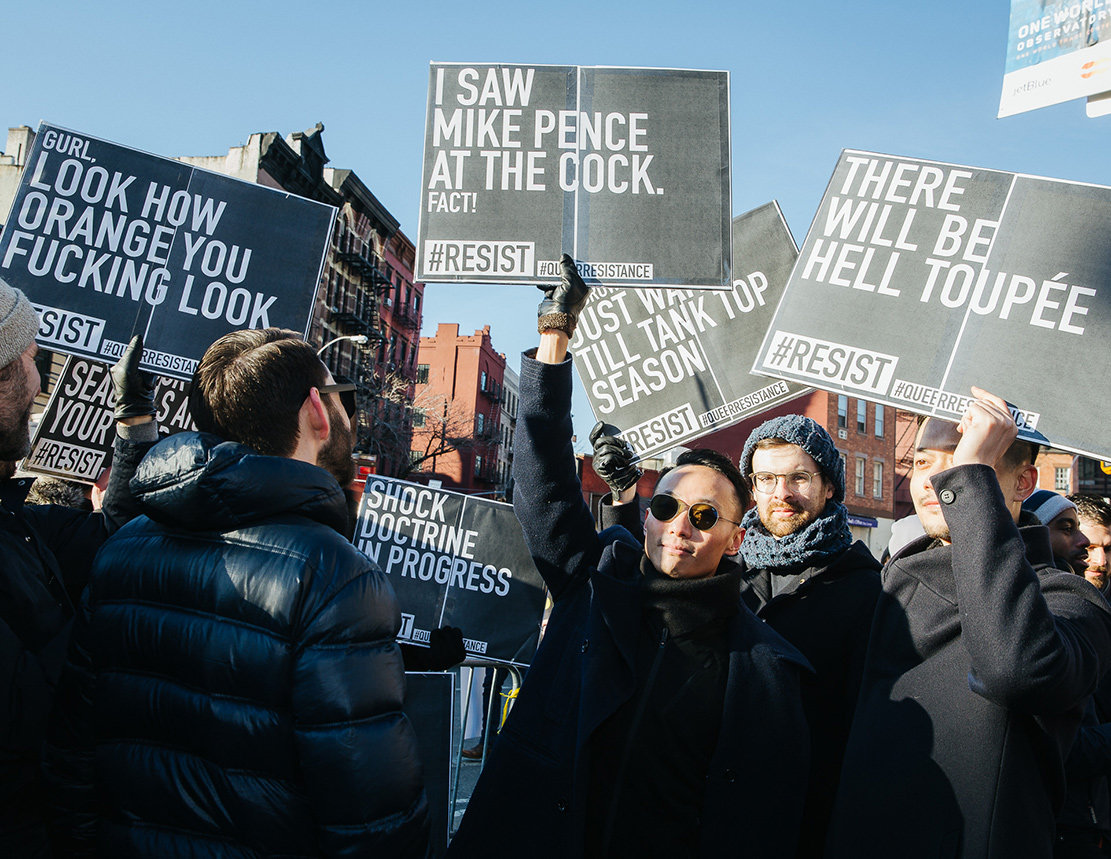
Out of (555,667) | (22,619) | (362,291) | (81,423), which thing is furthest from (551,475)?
(362,291)

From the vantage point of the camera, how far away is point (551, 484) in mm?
2799

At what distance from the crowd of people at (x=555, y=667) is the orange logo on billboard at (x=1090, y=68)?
4.29 meters

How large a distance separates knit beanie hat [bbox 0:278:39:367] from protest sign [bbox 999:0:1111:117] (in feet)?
20.8

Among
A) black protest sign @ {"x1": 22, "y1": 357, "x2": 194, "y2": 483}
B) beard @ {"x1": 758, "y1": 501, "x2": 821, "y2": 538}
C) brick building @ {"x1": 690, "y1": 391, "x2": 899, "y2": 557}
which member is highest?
brick building @ {"x1": 690, "y1": 391, "x2": 899, "y2": 557}

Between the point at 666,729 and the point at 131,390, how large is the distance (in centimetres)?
247

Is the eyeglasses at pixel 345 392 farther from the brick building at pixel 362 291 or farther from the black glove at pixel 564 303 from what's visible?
the brick building at pixel 362 291

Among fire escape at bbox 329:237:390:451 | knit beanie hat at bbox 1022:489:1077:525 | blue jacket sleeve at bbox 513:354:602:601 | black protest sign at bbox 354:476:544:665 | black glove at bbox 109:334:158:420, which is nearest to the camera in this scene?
blue jacket sleeve at bbox 513:354:602:601

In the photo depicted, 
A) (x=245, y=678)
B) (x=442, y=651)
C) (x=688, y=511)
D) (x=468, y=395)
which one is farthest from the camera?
(x=468, y=395)

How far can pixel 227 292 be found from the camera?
4207 millimetres

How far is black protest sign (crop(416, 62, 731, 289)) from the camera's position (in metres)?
3.57

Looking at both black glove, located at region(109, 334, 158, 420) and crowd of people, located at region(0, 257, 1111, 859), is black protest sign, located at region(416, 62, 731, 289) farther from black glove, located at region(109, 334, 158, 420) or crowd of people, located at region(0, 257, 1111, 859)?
black glove, located at region(109, 334, 158, 420)

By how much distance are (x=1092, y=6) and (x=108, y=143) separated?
7574 mm

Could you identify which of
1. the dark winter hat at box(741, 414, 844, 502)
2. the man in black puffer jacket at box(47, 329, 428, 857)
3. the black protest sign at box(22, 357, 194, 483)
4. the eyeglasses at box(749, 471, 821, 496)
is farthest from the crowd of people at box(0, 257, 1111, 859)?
the black protest sign at box(22, 357, 194, 483)

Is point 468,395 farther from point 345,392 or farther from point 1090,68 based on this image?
point 345,392
